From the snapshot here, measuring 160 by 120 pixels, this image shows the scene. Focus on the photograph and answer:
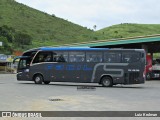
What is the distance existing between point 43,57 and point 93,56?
3.96 meters

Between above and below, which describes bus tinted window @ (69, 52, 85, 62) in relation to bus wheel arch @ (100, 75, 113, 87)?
above

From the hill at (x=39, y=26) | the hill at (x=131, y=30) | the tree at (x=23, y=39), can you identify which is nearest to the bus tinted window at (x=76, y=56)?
the hill at (x=39, y=26)

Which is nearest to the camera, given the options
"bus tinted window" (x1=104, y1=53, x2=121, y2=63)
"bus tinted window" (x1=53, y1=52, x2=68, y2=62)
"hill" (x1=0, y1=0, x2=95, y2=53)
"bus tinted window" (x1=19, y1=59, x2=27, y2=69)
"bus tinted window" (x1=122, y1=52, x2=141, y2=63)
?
"bus tinted window" (x1=122, y1=52, x2=141, y2=63)

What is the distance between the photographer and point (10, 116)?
11.6 meters

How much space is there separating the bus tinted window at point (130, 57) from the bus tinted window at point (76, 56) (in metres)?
2.95

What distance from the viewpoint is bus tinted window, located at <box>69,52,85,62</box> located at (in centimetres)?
2994

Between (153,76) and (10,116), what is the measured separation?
110 ft

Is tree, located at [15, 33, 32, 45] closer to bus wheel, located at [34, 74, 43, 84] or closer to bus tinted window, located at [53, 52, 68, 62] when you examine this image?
bus wheel, located at [34, 74, 43, 84]

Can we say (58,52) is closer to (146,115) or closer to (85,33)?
(146,115)

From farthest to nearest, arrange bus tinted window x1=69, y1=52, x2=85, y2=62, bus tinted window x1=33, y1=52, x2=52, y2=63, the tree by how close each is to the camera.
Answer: the tree, bus tinted window x1=33, y1=52, x2=52, y2=63, bus tinted window x1=69, y1=52, x2=85, y2=62

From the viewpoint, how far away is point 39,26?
102438 mm

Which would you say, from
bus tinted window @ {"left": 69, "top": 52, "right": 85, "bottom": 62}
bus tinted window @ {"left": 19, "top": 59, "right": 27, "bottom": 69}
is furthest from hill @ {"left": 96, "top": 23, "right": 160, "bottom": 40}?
bus tinted window @ {"left": 69, "top": 52, "right": 85, "bottom": 62}

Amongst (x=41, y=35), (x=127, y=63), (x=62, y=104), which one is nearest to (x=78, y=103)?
(x=62, y=104)

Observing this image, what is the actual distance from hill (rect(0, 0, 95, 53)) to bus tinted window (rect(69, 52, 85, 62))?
5511 centimetres
